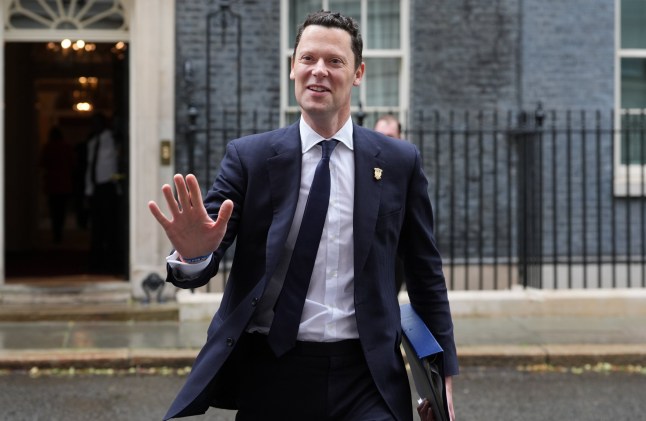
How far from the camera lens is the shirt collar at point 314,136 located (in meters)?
3.25

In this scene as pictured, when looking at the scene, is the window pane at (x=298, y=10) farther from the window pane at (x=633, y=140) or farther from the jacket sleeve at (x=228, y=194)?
the jacket sleeve at (x=228, y=194)

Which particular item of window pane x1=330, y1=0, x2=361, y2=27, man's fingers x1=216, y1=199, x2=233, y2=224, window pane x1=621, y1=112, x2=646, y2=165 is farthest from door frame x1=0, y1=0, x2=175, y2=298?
man's fingers x1=216, y1=199, x2=233, y2=224

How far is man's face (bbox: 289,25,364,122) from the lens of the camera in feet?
10.2

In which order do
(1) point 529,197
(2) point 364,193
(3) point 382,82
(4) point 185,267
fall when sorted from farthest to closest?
(3) point 382,82 → (1) point 529,197 → (2) point 364,193 → (4) point 185,267

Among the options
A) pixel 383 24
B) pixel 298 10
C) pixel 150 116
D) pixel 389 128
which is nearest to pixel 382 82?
pixel 383 24

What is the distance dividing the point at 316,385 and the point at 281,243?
0.44 metres

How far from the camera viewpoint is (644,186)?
1159 cm

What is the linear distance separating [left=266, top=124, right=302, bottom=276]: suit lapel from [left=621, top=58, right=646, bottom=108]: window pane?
9281mm

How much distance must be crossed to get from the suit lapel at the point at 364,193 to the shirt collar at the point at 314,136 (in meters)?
0.03

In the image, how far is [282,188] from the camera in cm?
317

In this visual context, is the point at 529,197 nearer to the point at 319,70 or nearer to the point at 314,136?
the point at 314,136

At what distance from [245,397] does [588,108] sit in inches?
353

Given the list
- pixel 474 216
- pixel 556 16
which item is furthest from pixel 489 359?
pixel 556 16

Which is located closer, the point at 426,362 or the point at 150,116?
the point at 426,362
